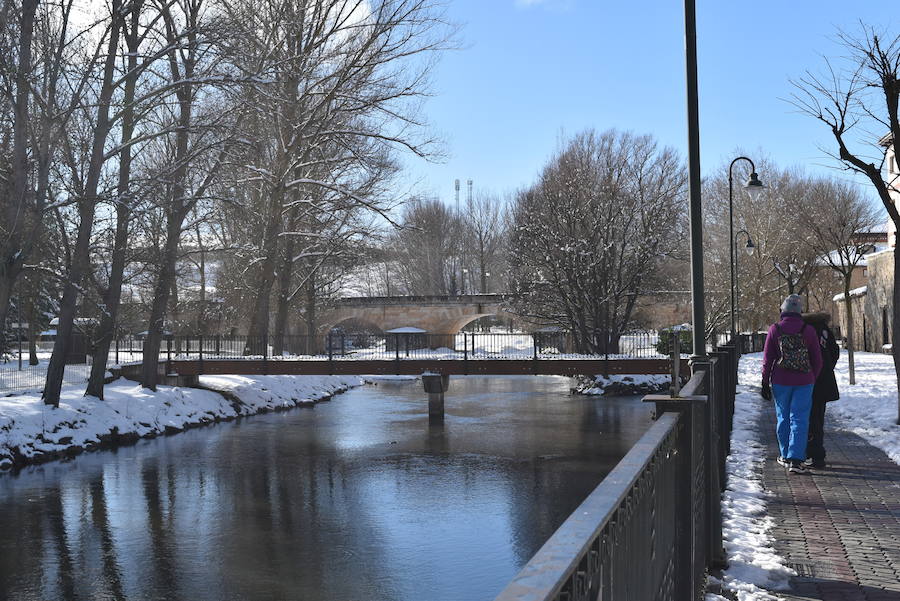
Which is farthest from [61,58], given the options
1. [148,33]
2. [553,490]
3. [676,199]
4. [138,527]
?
[676,199]

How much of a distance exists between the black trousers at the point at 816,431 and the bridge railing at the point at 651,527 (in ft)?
10.3

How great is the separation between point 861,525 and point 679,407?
286cm

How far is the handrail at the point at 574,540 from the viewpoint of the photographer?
1.85 m

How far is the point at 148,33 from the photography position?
2339 centimetres

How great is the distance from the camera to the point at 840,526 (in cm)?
700

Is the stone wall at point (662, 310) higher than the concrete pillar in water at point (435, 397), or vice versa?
the stone wall at point (662, 310)

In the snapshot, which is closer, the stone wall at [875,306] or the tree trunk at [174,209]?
the tree trunk at [174,209]

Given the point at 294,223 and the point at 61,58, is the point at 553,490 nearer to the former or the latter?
the point at 61,58

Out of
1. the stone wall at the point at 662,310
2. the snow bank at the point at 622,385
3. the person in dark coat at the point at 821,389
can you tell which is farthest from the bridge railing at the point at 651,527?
the stone wall at the point at 662,310

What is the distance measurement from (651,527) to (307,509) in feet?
41.9

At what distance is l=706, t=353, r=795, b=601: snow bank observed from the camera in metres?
5.56

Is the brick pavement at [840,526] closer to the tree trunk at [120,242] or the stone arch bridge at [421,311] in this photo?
the tree trunk at [120,242]

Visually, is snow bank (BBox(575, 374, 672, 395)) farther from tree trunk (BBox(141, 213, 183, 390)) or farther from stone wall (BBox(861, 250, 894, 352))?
tree trunk (BBox(141, 213, 183, 390))

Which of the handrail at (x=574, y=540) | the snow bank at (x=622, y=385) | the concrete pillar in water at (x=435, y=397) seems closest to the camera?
the handrail at (x=574, y=540)
